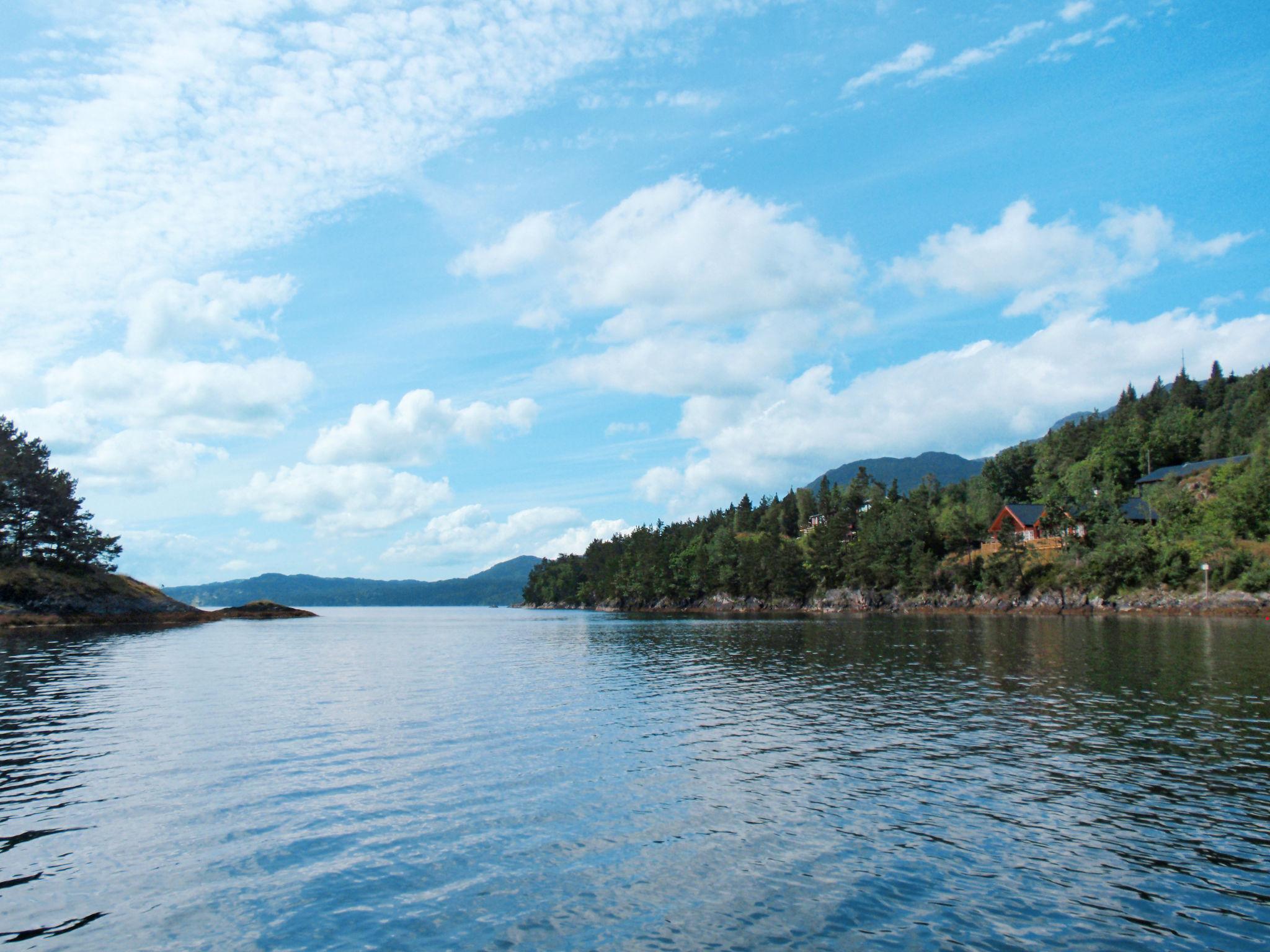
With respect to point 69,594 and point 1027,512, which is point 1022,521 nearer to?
point 1027,512

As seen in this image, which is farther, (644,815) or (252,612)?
(252,612)

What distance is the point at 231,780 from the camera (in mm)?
26750

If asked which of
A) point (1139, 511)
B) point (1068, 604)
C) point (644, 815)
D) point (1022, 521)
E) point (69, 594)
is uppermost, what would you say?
point (1139, 511)

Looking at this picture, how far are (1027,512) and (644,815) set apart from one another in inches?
7744

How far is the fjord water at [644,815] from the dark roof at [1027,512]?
480 ft

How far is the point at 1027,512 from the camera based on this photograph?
627 ft

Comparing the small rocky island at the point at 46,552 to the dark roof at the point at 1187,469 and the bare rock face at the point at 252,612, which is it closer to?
the bare rock face at the point at 252,612

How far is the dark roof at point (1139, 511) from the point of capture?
555 feet

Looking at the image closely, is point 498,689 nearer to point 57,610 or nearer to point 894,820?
point 894,820

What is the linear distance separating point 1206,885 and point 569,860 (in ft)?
48.5

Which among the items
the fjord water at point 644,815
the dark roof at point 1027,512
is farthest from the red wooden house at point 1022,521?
the fjord water at point 644,815

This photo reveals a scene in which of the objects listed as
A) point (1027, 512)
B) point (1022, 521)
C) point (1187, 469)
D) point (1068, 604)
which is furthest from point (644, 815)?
point (1187, 469)

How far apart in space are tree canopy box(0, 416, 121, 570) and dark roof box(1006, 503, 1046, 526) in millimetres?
201826

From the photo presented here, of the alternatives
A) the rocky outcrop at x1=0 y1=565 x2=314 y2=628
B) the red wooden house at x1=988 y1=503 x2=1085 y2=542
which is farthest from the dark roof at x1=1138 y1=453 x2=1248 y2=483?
the rocky outcrop at x1=0 y1=565 x2=314 y2=628
